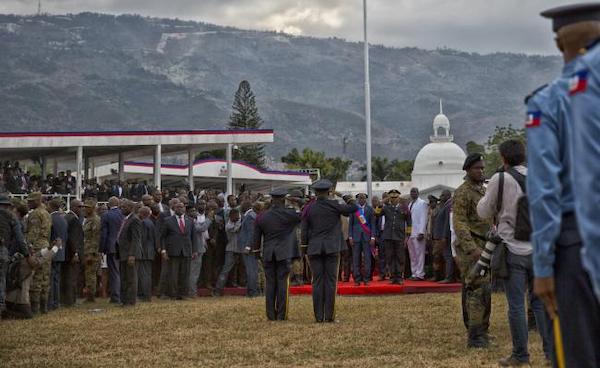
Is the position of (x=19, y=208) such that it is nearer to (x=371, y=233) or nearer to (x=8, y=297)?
(x=8, y=297)

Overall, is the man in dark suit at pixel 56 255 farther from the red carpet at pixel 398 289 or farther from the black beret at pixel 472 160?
the black beret at pixel 472 160

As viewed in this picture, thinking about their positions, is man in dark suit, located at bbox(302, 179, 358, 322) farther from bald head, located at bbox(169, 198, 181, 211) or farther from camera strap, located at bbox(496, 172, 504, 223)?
bald head, located at bbox(169, 198, 181, 211)

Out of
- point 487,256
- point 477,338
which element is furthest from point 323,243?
point 487,256

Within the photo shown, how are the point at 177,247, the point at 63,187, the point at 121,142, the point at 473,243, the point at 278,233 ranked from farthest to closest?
1. the point at 121,142
2. the point at 63,187
3. the point at 177,247
4. the point at 278,233
5. the point at 473,243

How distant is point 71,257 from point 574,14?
13415mm

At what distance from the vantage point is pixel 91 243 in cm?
1766

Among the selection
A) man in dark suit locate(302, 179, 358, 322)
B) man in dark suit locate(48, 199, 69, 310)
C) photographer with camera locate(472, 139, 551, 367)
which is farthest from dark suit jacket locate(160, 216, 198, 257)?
photographer with camera locate(472, 139, 551, 367)

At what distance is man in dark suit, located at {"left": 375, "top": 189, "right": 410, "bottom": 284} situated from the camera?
18859 millimetres

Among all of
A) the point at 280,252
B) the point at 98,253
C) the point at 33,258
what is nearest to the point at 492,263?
the point at 280,252

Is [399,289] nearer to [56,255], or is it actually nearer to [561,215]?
[56,255]

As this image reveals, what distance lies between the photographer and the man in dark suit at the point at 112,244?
17.2 m

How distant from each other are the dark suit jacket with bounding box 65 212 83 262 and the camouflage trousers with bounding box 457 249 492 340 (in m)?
8.80

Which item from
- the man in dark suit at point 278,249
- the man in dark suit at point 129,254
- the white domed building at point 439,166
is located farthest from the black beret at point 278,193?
the white domed building at point 439,166

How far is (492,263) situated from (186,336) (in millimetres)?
4389
